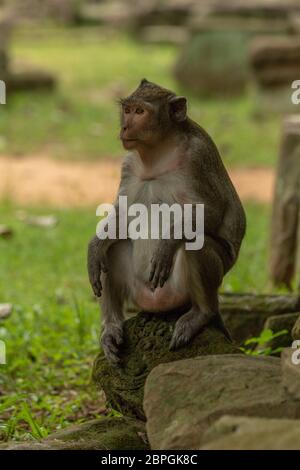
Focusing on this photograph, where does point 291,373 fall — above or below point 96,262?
below

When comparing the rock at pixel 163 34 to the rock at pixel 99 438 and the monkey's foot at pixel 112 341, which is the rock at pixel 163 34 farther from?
the rock at pixel 99 438

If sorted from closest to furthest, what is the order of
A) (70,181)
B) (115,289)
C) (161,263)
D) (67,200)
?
(161,263), (115,289), (67,200), (70,181)

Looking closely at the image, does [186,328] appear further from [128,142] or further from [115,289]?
[128,142]

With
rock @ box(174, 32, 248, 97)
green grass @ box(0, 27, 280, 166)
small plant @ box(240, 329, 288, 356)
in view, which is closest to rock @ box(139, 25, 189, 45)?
green grass @ box(0, 27, 280, 166)

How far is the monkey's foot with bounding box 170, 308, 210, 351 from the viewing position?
4.48 m

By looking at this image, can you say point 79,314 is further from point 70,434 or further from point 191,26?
point 191,26

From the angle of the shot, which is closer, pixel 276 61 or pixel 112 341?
pixel 112 341

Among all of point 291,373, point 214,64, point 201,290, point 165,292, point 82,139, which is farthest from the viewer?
point 214,64

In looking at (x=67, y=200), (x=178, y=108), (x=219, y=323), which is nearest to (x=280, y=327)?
(x=219, y=323)

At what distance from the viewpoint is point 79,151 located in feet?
43.5

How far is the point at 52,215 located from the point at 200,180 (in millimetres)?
5977

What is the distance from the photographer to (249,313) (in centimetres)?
585

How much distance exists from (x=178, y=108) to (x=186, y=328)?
36.3 inches

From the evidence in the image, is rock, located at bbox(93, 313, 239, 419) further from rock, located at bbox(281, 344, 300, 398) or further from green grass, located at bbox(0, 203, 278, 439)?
rock, located at bbox(281, 344, 300, 398)
